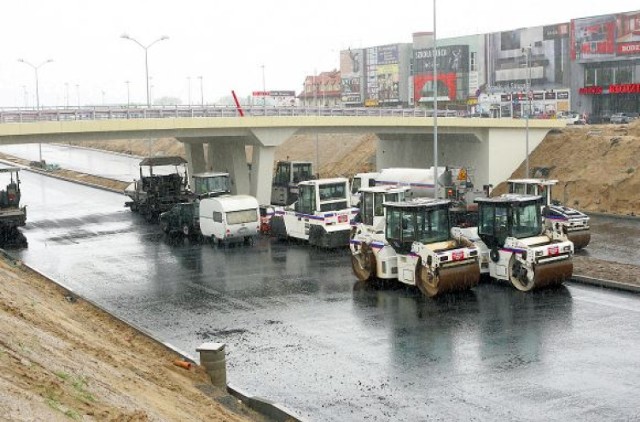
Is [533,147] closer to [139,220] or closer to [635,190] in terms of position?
[635,190]

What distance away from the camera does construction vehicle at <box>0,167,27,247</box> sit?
1479 inches

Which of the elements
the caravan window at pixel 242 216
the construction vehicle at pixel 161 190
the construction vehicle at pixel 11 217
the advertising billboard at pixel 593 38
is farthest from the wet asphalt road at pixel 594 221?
the advertising billboard at pixel 593 38

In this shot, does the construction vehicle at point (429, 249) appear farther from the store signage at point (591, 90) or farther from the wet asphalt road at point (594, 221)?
the store signage at point (591, 90)

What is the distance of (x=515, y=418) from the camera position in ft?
45.8

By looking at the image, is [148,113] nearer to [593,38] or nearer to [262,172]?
[262,172]

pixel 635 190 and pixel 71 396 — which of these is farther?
pixel 635 190

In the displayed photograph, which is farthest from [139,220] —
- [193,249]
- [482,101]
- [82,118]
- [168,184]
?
[482,101]

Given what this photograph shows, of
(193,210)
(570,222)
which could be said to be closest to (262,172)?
(193,210)

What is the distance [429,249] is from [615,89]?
62.9 meters

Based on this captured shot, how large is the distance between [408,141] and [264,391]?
42.1 m

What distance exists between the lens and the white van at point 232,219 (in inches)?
1366

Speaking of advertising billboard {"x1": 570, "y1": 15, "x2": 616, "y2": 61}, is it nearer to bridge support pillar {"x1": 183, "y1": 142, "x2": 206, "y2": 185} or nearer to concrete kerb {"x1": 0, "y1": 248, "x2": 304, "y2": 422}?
bridge support pillar {"x1": 183, "y1": 142, "x2": 206, "y2": 185}

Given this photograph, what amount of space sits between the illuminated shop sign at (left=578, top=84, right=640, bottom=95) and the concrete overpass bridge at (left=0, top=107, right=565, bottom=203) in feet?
88.0

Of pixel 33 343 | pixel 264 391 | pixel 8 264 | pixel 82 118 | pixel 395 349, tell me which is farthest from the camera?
pixel 82 118
